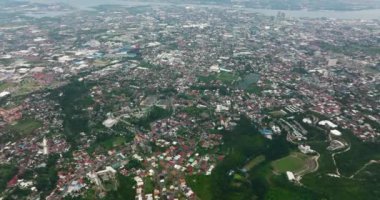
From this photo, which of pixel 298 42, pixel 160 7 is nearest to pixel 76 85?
pixel 298 42

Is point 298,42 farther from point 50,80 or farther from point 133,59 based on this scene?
point 50,80

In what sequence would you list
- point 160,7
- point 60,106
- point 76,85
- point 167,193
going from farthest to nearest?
1. point 160,7
2. point 76,85
3. point 60,106
4. point 167,193

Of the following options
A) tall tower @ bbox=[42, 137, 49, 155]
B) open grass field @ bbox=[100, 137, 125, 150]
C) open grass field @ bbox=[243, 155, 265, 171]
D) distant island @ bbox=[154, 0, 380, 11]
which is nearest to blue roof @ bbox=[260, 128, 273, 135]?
open grass field @ bbox=[243, 155, 265, 171]

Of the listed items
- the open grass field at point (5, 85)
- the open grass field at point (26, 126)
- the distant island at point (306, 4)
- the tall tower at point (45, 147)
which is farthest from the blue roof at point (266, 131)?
the distant island at point (306, 4)

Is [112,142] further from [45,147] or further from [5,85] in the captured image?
[5,85]

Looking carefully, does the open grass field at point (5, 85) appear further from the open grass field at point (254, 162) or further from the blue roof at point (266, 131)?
the open grass field at point (254, 162)
